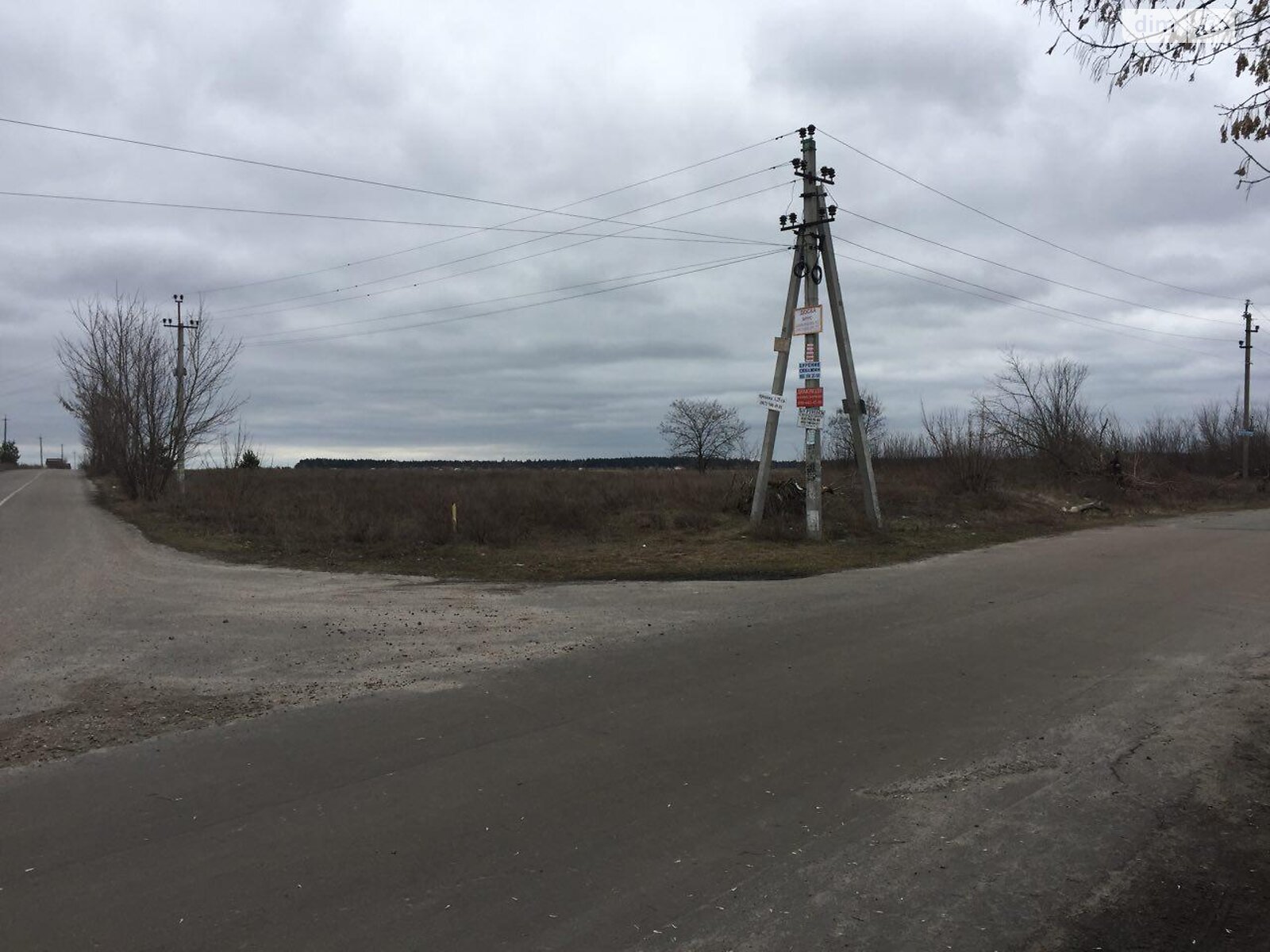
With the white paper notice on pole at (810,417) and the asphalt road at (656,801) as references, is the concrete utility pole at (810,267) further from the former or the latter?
the asphalt road at (656,801)

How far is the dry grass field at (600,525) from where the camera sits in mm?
15523

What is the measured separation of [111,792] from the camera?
15.6ft

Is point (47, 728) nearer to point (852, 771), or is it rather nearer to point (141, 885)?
point (141, 885)

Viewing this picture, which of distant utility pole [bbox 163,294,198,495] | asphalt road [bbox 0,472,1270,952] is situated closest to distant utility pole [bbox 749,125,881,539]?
asphalt road [bbox 0,472,1270,952]

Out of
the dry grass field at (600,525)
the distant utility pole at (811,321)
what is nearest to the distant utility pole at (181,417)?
the dry grass field at (600,525)

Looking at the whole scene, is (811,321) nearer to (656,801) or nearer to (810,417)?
(810,417)

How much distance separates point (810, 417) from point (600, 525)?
19.2 ft

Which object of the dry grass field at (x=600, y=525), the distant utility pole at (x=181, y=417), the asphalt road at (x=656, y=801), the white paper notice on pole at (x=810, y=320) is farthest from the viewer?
the distant utility pole at (x=181, y=417)

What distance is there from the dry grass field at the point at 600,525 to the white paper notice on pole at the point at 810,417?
243cm

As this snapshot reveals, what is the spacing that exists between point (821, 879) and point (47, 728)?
5226mm

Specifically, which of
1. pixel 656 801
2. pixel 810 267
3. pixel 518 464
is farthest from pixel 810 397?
pixel 518 464

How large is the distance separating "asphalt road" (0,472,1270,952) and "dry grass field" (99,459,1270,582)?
6813mm

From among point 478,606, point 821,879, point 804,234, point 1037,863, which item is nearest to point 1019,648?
point 1037,863

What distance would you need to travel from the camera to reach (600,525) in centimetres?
2095
